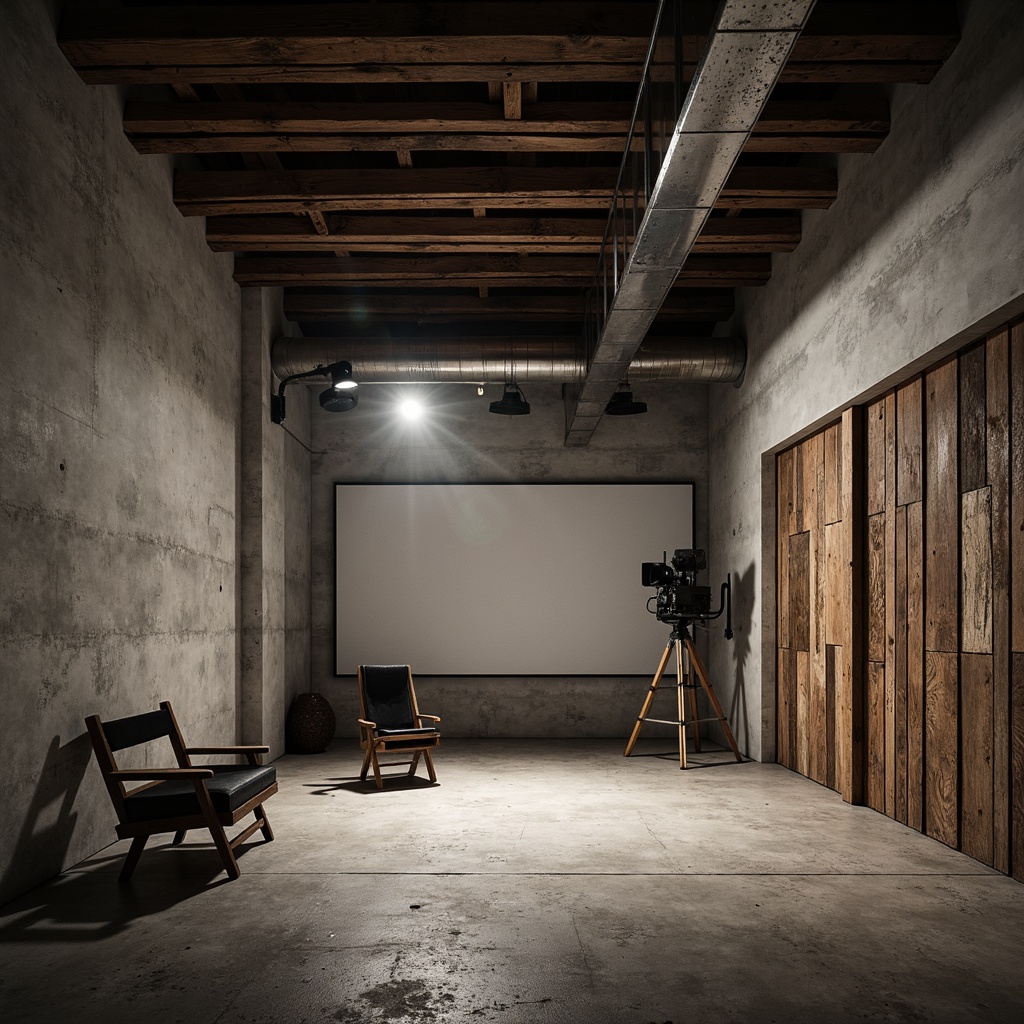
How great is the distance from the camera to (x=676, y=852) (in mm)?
4801

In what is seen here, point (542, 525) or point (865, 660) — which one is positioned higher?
point (542, 525)

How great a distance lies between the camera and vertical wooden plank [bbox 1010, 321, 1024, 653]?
13.5 ft

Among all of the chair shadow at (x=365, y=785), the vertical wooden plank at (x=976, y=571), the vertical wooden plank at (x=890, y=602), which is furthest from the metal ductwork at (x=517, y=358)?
the vertical wooden plank at (x=976, y=571)

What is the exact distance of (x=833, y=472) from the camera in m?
6.45

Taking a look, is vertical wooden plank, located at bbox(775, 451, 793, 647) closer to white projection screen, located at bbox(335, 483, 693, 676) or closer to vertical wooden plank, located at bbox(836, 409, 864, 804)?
vertical wooden plank, located at bbox(836, 409, 864, 804)

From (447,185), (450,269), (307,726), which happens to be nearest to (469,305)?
(450,269)

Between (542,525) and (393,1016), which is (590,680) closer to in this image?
(542,525)

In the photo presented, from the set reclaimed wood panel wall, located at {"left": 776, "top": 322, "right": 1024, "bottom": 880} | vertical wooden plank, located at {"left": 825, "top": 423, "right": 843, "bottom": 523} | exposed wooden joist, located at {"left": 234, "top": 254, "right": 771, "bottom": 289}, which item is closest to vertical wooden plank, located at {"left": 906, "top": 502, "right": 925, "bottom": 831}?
reclaimed wood panel wall, located at {"left": 776, "top": 322, "right": 1024, "bottom": 880}

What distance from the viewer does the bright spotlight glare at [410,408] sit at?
9.98 m

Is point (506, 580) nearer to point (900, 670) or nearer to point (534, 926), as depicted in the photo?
point (900, 670)

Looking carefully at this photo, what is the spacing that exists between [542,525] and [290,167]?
460cm

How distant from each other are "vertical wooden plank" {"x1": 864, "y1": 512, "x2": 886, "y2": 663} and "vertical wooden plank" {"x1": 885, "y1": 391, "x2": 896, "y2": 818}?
1.8 inches

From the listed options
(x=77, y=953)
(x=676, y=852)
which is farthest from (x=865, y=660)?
(x=77, y=953)

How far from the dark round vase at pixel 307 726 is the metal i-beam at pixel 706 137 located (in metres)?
4.55
